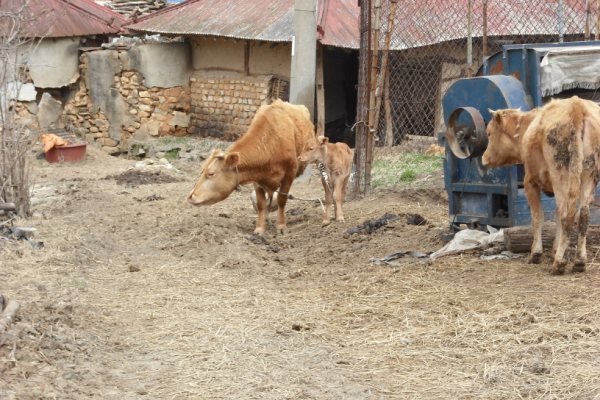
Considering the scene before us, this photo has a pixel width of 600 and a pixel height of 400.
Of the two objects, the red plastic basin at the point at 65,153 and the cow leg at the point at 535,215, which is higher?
the cow leg at the point at 535,215

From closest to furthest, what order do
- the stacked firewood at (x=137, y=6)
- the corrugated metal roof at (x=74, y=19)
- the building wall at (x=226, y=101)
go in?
the building wall at (x=226, y=101), the corrugated metal roof at (x=74, y=19), the stacked firewood at (x=137, y=6)

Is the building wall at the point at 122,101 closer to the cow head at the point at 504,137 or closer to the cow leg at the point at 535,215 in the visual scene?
the cow head at the point at 504,137

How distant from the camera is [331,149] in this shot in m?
12.7

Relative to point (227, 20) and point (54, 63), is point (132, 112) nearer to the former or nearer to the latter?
point (54, 63)

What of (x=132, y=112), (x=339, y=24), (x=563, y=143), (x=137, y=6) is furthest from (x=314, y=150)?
(x=137, y=6)

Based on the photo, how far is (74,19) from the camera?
23.2 metres

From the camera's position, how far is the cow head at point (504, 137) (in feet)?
30.8

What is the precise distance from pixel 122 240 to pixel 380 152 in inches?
268

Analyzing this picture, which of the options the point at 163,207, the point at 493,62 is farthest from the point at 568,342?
the point at 163,207

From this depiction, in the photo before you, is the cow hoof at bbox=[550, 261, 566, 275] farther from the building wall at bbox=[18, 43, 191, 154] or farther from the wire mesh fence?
the building wall at bbox=[18, 43, 191, 154]

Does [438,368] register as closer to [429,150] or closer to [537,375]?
[537,375]

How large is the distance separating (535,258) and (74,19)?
1635 centimetres

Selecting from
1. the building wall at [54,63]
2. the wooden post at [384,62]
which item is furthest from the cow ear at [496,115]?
the building wall at [54,63]

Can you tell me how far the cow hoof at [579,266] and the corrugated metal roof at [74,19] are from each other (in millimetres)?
15624
